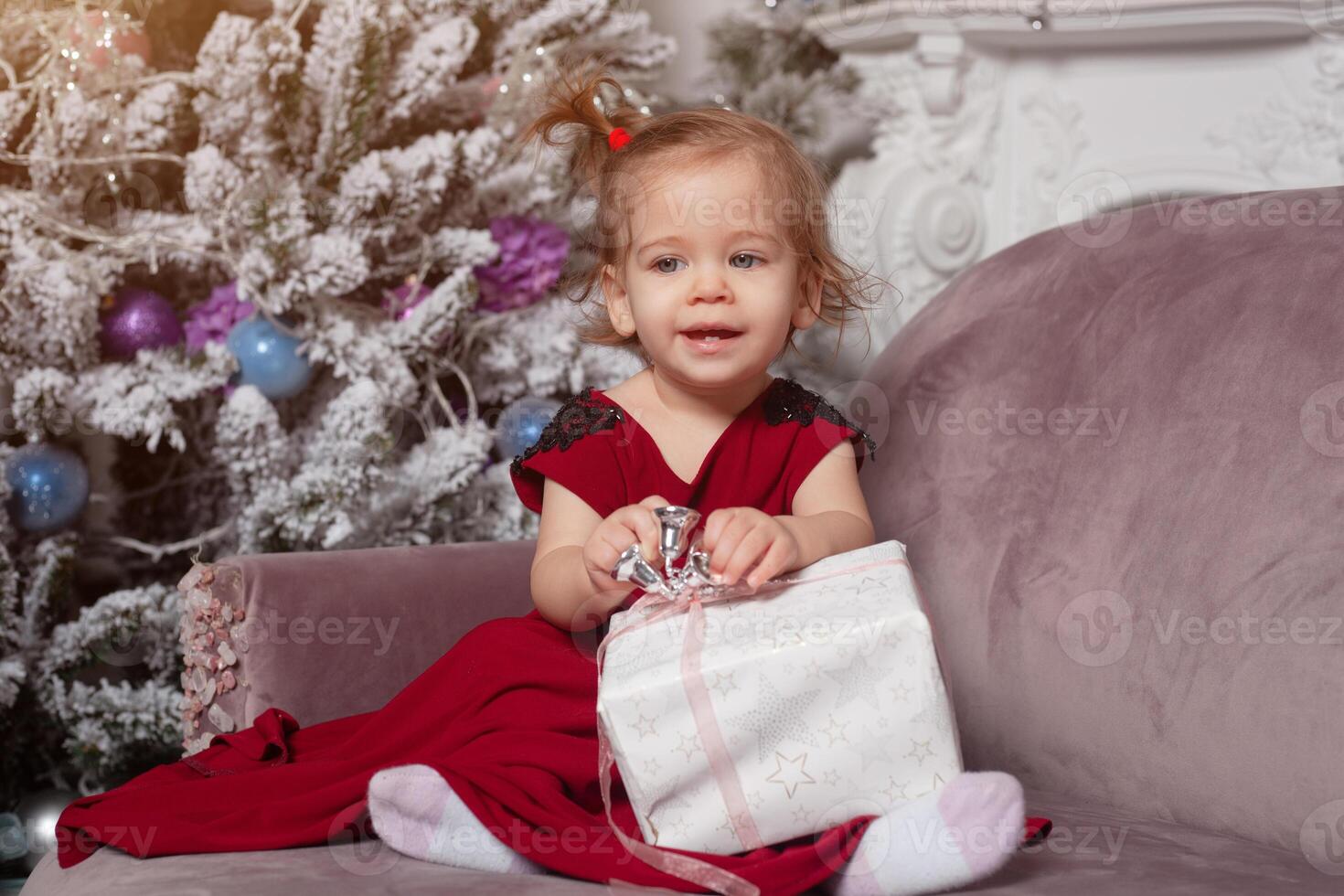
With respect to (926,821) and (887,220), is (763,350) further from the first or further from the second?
(887,220)

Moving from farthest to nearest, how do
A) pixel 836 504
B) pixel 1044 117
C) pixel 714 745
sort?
1. pixel 1044 117
2. pixel 836 504
3. pixel 714 745

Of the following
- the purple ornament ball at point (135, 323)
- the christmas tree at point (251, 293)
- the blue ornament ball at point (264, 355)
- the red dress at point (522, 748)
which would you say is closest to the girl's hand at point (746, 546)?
the red dress at point (522, 748)

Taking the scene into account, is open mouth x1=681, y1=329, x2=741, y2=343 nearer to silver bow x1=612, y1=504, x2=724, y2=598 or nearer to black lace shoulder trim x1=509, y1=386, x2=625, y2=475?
black lace shoulder trim x1=509, y1=386, x2=625, y2=475

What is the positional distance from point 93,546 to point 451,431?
2.07 ft

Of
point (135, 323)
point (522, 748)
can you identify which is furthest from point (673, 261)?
point (135, 323)

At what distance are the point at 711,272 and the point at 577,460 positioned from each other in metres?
0.21

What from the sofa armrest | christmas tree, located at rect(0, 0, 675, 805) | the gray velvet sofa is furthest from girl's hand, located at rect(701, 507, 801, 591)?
christmas tree, located at rect(0, 0, 675, 805)

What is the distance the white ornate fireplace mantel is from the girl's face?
4.48 feet

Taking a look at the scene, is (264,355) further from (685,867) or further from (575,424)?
(685,867)

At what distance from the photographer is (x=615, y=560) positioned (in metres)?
0.96

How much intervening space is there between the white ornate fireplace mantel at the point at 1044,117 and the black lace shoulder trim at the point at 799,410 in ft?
4.12

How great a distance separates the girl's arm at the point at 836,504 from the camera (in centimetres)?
111

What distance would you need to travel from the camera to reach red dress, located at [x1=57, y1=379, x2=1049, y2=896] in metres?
0.90

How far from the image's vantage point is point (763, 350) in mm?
1167
